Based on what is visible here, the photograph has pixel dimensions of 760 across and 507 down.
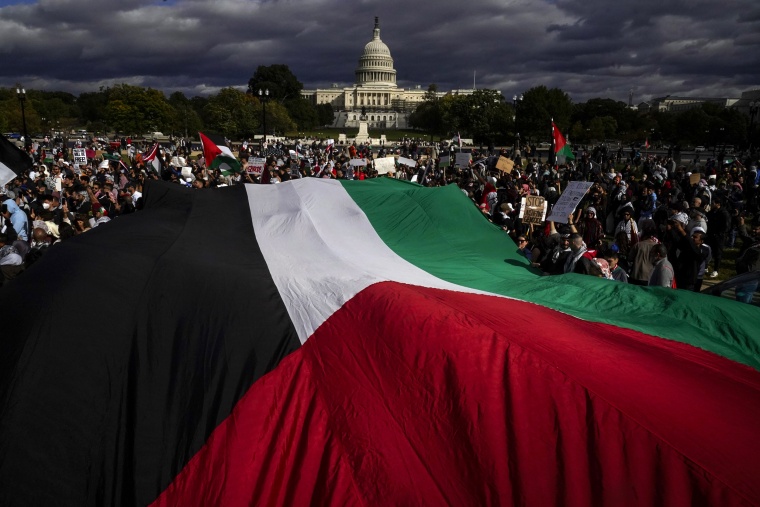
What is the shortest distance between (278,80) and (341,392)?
120727 millimetres

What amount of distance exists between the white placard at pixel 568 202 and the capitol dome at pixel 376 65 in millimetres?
158995

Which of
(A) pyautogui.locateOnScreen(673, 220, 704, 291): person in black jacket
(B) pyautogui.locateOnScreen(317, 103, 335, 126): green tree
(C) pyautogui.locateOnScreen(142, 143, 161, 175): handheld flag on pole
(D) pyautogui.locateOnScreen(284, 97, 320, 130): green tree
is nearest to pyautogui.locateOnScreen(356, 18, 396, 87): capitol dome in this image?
(B) pyautogui.locateOnScreen(317, 103, 335, 126): green tree

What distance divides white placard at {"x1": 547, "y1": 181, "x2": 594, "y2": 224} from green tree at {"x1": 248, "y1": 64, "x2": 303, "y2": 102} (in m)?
112

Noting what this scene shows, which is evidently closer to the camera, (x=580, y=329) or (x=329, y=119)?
(x=580, y=329)

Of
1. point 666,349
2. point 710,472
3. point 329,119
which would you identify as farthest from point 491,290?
point 329,119

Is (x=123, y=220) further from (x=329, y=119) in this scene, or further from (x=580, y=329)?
(x=329, y=119)

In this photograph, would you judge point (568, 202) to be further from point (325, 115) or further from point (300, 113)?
point (325, 115)

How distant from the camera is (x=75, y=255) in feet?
13.5

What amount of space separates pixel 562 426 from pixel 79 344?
2717 millimetres

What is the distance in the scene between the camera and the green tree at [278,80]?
11641 centimetres

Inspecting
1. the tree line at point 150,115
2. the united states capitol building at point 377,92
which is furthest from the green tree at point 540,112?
the united states capitol building at point 377,92

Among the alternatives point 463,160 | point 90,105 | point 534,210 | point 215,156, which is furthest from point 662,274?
point 90,105

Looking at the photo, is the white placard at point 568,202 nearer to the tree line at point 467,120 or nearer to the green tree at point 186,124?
the tree line at point 467,120

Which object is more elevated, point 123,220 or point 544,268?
point 123,220
